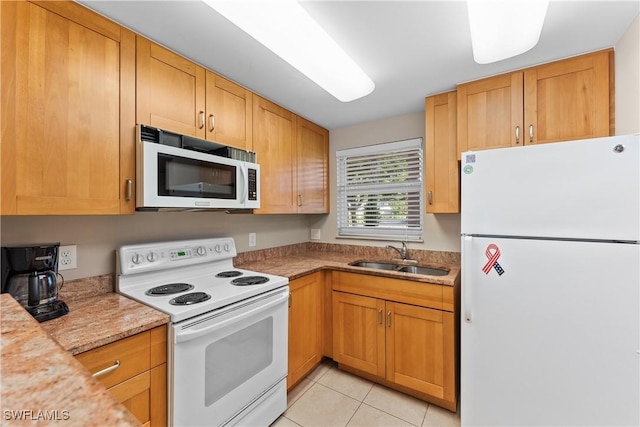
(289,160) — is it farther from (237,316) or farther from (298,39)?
(237,316)

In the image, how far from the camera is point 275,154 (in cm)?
227

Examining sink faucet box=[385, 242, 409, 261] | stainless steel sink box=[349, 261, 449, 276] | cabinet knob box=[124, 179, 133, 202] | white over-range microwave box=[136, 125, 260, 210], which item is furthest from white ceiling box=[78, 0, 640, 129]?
stainless steel sink box=[349, 261, 449, 276]

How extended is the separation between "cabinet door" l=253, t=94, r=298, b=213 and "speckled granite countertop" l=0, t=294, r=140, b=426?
1554 millimetres

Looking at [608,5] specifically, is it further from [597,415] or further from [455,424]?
[455,424]

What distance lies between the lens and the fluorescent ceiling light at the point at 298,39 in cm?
→ 107

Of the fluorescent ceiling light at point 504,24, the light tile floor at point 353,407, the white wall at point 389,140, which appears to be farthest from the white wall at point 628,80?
the light tile floor at point 353,407

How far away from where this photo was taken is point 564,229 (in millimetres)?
1295

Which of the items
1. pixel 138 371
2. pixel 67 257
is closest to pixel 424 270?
pixel 138 371

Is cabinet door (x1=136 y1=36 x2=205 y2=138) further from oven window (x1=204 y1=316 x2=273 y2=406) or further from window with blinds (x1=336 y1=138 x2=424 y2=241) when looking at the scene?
window with blinds (x1=336 y1=138 x2=424 y2=241)

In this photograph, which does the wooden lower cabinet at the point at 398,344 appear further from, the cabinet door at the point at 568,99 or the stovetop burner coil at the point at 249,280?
the cabinet door at the point at 568,99

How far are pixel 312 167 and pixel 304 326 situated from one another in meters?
1.49

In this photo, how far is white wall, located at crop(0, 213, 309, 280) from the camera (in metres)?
1.31

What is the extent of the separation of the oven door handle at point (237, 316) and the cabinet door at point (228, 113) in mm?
1065

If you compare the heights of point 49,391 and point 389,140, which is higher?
point 389,140
